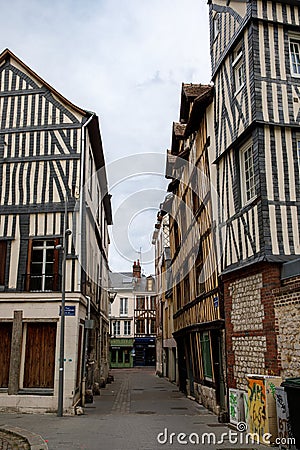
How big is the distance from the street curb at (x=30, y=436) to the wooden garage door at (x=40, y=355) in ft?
8.79

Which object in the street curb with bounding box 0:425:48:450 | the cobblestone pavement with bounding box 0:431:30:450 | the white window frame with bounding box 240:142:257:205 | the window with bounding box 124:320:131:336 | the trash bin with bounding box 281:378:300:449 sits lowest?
→ the cobblestone pavement with bounding box 0:431:30:450

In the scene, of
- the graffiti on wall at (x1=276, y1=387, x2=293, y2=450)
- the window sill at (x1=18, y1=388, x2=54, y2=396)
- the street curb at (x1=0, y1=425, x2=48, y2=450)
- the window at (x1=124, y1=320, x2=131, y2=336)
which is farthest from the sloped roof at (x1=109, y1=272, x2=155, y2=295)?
the graffiti on wall at (x1=276, y1=387, x2=293, y2=450)

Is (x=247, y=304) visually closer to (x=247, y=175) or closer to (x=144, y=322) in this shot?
(x=247, y=175)

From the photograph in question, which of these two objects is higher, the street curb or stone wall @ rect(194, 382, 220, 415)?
stone wall @ rect(194, 382, 220, 415)

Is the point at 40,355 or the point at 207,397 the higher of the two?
the point at 40,355

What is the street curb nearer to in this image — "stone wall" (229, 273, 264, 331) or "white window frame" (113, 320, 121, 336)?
"stone wall" (229, 273, 264, 331)

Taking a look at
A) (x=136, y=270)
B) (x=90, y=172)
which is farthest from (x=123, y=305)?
(x=90, y=172)

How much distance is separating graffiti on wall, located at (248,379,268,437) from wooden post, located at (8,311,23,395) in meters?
6.10

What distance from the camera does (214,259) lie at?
1137cm

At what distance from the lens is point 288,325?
293 inches

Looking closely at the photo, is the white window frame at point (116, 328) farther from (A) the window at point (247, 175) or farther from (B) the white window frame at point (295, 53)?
(B) the white window frame at point (295, 53)

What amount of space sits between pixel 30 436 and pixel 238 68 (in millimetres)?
8051

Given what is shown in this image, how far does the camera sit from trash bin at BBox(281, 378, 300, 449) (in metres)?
5.75

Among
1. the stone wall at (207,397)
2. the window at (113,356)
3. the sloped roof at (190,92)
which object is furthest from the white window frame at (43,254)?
the window at (113,356)
